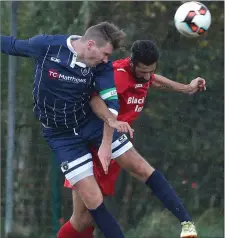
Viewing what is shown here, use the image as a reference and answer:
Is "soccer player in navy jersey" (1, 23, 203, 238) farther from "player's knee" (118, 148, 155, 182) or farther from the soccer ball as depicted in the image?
the soccer ball

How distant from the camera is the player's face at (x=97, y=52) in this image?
272 inches

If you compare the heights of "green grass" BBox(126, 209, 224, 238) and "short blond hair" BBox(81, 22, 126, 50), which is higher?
"short blond hair" BBox(81, 22, 126, 50)

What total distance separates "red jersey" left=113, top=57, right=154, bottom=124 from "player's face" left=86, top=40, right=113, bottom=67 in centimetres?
44

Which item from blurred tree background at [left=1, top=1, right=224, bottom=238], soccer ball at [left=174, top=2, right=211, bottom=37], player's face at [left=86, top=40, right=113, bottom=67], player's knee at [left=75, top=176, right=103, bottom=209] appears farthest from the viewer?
blurred tree background at [left=1, top=1, right=224, bottom=238]

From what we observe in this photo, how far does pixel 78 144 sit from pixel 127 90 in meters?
0.58

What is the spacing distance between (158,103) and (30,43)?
2.67 meters

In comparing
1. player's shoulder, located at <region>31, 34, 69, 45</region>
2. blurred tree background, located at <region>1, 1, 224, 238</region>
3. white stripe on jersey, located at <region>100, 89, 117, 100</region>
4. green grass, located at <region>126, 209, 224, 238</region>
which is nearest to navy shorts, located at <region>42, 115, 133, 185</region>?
white stripe on jersey, located at <region>100, 89, 117, 100</region>

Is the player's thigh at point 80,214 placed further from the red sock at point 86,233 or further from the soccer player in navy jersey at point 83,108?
the soccer player in navy jersey at point 83,108

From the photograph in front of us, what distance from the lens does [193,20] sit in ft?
26.6

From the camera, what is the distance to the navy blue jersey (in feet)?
23.1

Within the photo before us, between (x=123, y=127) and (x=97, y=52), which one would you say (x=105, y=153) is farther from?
(x=97, y=52)

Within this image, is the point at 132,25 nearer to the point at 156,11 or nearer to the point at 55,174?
the point at 156,11

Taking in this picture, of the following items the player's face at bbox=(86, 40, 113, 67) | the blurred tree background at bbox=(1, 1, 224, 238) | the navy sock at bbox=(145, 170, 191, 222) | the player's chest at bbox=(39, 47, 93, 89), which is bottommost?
the blurred tree background at bbox=(1, 1, 224, 238)

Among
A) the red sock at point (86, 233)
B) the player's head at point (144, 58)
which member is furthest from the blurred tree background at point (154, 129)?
the player's head at point (144, 58)
